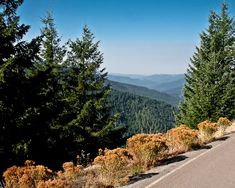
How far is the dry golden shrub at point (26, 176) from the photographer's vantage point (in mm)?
8422

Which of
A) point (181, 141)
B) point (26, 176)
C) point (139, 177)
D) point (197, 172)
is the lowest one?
point (139, 177)

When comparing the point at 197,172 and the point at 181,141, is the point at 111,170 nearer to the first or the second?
the point at 197,172

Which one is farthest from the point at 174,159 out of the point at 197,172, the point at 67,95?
the point at 67,95

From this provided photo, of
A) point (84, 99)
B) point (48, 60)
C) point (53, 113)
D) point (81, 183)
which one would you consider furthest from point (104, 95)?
point (81, 183)

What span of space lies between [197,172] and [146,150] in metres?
1.82

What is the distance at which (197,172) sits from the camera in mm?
9422

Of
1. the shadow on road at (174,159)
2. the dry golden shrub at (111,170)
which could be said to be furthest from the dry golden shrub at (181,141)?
the dry golden shrub at (111,170)

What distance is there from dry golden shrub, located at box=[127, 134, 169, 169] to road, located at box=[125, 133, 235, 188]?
21.5 inches

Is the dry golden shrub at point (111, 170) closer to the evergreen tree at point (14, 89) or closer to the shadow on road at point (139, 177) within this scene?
the shadow on road at point (139, 177)

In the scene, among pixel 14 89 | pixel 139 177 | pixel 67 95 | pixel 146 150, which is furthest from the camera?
pixel 67 95

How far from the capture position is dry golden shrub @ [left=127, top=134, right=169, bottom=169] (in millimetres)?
10906

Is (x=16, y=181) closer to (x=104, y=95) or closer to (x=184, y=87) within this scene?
(x=104, y=95)

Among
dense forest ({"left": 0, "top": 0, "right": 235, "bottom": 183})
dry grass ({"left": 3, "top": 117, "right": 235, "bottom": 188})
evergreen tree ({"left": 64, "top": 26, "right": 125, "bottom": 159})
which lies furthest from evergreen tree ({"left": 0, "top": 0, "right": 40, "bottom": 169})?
evergreen tree ({"left": 64, "top": 26, "right": 125, "bottom": 159})

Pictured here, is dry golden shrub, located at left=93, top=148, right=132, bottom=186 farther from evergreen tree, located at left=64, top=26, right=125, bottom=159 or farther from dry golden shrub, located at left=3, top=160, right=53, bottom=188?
evergreen tree, located at left=64, top=26, right=125, bottom=159
